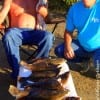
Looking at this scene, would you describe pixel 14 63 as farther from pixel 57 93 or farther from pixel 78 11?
pixel 57 93

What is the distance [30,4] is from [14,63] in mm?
946

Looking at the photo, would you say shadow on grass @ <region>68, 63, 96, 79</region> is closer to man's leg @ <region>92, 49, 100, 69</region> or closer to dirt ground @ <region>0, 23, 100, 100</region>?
dirt ground @ <region>0, 23, 100, 100</region>

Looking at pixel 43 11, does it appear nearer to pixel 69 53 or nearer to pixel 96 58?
pixel 69 53

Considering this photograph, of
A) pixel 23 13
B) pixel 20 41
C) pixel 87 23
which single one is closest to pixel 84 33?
pixel 87 23

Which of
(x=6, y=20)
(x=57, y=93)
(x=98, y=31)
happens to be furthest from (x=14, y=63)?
(x=57, y=93)

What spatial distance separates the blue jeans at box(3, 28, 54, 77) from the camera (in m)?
5.46

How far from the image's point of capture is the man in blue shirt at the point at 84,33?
5430 millimetres

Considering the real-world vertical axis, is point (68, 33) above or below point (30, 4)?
below

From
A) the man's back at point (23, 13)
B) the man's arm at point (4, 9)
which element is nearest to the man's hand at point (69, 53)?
the man's back at point (23, 13)

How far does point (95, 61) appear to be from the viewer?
5.46 metres

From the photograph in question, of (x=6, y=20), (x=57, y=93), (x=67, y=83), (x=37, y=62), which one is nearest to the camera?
(x=57, y=93)

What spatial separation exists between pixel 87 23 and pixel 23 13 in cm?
97

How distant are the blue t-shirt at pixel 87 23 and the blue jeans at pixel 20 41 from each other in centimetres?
37

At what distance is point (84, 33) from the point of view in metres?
5.50
